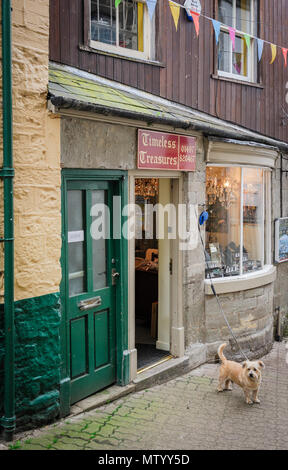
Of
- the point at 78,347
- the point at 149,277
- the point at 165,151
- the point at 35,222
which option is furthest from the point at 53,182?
the point at 149,277

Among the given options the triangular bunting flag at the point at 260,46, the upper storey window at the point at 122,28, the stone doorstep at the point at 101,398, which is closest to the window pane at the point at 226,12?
the triangular bunting flag at the point at 260,46

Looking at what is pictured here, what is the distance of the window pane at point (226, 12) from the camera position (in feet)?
28.0

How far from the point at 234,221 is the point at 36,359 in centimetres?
451

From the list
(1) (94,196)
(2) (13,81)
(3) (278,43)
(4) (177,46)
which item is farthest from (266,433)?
(3) (278,43)

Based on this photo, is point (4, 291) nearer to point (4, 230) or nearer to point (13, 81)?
point (4, 230)

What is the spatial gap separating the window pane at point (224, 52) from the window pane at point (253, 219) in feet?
6.12

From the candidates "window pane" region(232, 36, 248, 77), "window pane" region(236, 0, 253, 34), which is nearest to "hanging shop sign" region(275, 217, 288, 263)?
"window pane" region(232, 36, 248, 77)

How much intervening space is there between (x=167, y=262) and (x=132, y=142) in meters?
2.07

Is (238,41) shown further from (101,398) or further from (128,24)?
(101,398)

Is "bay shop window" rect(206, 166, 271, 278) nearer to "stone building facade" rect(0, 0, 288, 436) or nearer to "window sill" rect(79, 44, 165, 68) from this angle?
"stone building facade" rect(0, 0, 288, 436)

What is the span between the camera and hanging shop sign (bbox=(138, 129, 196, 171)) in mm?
6286

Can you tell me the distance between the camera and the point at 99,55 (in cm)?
655

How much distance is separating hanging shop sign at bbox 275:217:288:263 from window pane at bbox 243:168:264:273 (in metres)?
0.53

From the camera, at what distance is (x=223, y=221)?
822 cm
